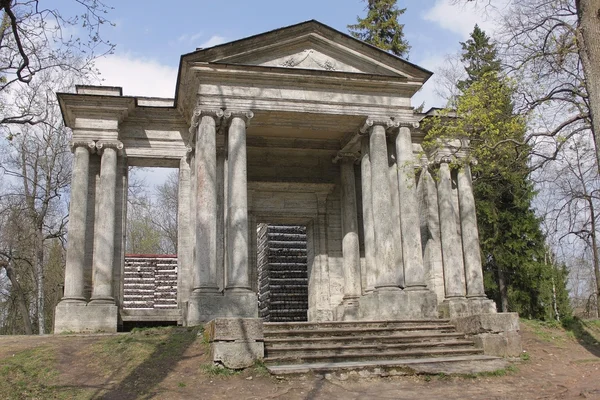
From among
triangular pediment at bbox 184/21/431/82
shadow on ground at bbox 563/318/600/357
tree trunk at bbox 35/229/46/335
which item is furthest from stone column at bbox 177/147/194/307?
shadow on ground at bbox 563/318/600/357

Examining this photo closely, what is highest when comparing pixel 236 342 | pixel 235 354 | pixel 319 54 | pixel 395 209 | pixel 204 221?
pixel 319 54

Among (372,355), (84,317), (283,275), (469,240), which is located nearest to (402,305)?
(372,355)

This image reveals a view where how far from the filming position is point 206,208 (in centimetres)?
1405

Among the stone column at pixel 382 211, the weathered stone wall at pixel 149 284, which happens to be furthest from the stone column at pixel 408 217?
the weathered stone wall at pixel 149 284

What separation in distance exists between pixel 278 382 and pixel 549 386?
453cm

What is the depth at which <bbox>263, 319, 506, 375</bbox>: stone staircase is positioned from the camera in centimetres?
999

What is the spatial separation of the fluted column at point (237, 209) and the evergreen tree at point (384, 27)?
1512 cm

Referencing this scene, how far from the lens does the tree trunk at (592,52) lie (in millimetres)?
9258

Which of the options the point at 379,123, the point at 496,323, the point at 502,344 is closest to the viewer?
the point at 502,344

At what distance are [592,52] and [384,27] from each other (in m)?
19.6

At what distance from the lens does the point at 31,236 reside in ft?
85.0

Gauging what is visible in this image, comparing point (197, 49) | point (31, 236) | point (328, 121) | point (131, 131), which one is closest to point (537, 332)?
point (328, 121)

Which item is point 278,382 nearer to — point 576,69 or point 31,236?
point 576,69

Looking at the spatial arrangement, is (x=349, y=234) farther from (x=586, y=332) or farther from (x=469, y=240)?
(x=586, y=332)
